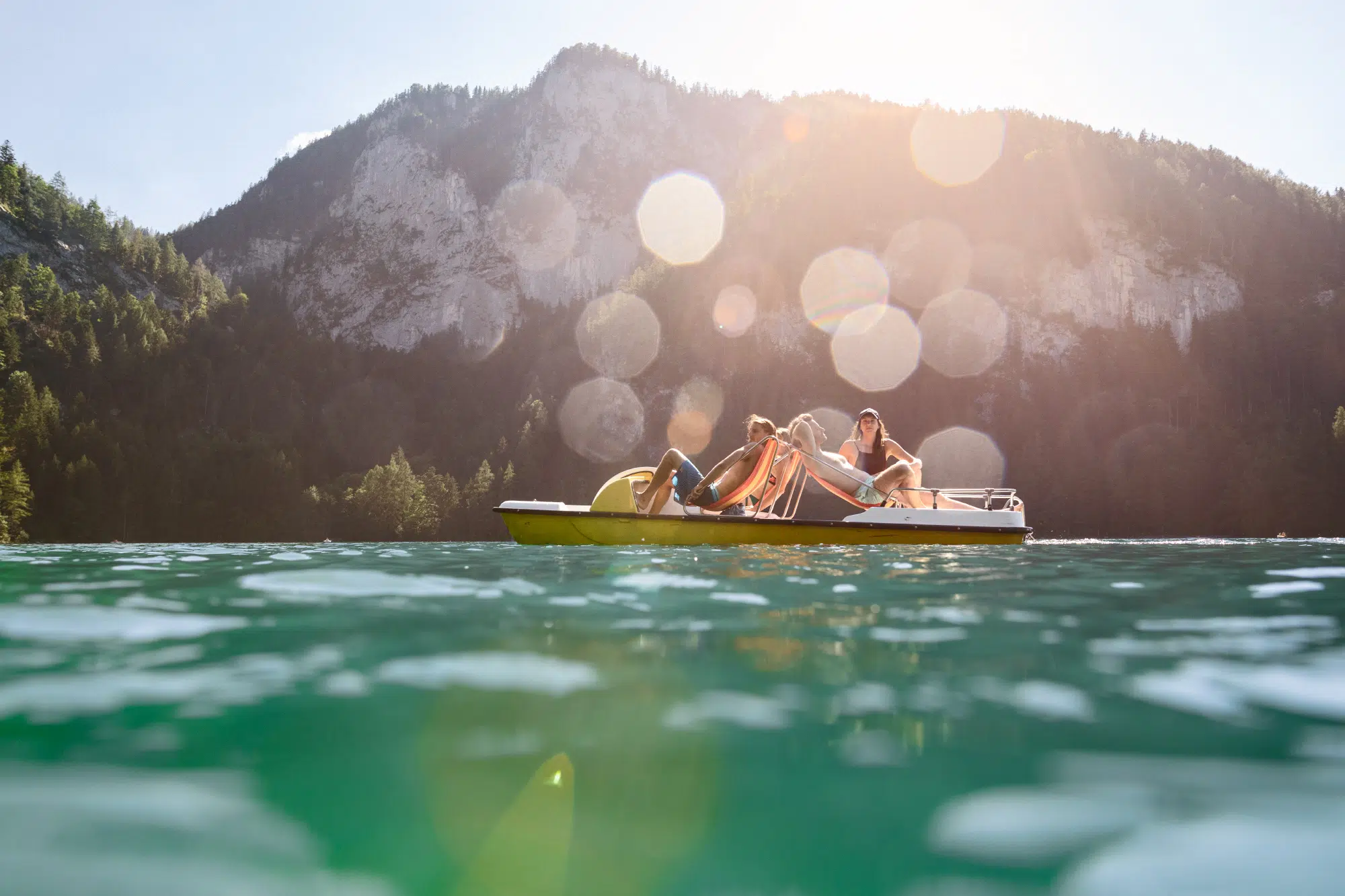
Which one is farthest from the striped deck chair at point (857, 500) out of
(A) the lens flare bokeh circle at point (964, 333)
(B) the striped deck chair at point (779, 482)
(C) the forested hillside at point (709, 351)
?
(A) the lens flare bokeh circle at point (964, 333)

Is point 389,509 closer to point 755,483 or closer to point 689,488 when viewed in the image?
point 689,488

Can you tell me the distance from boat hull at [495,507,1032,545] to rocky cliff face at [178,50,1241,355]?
141146 millimetres

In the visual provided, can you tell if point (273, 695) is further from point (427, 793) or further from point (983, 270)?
point (983, 270)

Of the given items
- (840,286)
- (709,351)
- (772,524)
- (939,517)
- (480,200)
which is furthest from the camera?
(480,200)

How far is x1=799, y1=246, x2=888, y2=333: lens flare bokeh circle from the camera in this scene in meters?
114

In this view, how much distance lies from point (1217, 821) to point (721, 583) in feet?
15.3

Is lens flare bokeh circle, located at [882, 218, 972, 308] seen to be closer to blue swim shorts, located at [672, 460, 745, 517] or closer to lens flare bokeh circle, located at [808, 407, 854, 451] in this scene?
lens flare bokeh circle, located at [808, 407, 854, 451]

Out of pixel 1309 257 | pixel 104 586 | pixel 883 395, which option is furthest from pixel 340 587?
pixel 1309 257

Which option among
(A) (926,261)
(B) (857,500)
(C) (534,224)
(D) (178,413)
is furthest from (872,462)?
(C) (534,224)

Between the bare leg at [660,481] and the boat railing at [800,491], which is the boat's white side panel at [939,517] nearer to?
the boat railing at [800,491]

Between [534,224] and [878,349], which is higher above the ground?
[534,224]

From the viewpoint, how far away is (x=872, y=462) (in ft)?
48.0

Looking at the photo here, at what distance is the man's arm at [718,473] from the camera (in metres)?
13.6

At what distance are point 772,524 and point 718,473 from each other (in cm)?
160
